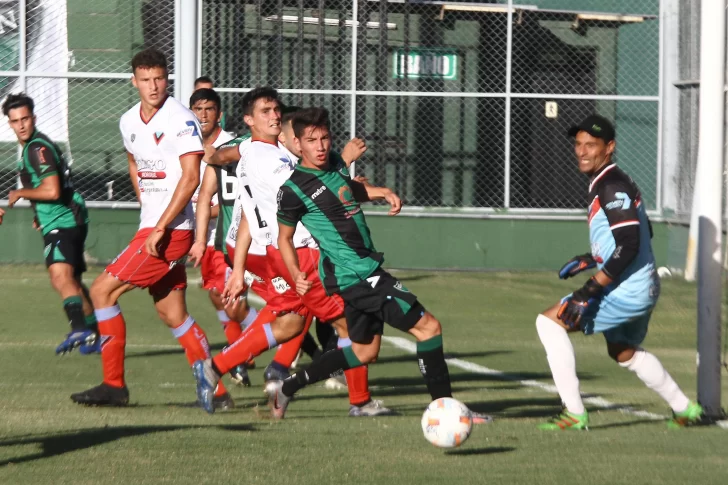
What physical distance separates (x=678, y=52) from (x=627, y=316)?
40.0 feet

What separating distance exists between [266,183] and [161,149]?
2.22 feet

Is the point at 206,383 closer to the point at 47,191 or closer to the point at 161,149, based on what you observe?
the point at 161,149

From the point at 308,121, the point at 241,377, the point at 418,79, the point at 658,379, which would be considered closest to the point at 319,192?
the point at 308,121

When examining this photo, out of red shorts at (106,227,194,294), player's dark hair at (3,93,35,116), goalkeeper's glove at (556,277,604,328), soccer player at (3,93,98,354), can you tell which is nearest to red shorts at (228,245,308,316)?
red shorts at (106,227,194,294)

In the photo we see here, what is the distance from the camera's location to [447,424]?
6.10 m

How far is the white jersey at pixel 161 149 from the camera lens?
303 inches

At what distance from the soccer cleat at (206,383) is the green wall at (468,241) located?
408 inches

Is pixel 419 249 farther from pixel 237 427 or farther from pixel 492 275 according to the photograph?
pixel 237 427

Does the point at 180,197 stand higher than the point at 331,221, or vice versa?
the point at 180,197

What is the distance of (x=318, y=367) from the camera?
285 inches

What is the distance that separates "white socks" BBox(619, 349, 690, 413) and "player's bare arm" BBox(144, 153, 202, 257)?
2793 millimetres

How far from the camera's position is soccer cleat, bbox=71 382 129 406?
7660mm

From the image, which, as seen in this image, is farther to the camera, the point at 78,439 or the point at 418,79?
the point at 418,79

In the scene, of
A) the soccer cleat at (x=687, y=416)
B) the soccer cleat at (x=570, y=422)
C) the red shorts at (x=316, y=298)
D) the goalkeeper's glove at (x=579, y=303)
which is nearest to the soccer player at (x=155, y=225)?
the red shorts at (x=316, y=298)
